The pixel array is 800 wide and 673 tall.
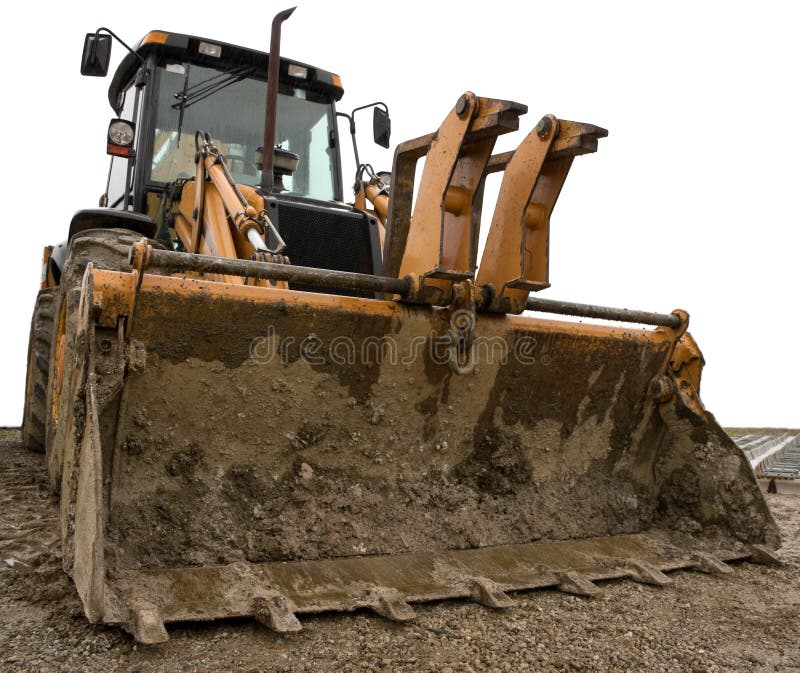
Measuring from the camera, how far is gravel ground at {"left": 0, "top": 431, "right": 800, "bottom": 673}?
2664mm

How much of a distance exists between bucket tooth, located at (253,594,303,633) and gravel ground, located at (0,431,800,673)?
4cm

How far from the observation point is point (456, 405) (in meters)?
3.89

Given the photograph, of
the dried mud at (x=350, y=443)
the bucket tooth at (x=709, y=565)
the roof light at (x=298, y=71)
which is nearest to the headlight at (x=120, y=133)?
the roof light at (x=298, y=71)

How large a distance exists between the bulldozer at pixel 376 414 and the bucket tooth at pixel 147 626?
1 cm

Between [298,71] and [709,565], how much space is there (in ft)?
13.9

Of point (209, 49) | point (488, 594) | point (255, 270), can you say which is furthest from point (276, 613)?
point (209, 49)

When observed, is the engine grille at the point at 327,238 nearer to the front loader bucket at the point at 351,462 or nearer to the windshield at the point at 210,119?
the windshield at the point at 210,119

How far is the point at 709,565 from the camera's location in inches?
159

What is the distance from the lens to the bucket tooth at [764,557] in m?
4.20

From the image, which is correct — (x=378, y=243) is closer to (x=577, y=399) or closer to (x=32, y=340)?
(x=577, y=399)

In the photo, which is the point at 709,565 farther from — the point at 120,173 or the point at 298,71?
the point at 120,173

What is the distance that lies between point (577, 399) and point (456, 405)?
750 millimetres

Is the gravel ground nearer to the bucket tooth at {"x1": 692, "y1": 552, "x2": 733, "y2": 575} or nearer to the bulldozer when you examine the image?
the bulldozer

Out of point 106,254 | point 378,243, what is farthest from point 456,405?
point 106,254
